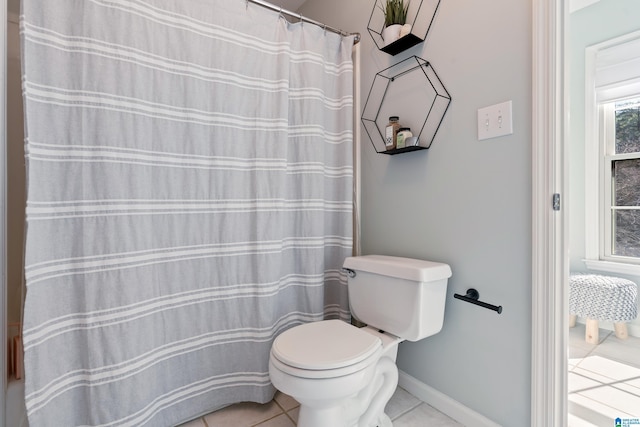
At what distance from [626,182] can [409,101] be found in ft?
6.17

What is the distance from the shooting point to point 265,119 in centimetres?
150

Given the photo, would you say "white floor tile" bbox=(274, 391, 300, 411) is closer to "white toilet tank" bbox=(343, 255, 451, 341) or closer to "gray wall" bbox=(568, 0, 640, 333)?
"white toilet tank" bbox=(343, 255, 451, 341)

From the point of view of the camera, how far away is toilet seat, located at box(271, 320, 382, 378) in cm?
100

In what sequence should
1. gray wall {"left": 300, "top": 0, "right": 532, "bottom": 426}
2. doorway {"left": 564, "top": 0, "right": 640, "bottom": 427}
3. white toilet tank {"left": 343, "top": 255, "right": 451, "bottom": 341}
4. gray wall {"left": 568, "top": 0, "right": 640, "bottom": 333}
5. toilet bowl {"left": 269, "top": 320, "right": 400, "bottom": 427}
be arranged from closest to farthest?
toilet bowl {"left": 269, "top": 320, "right": 400, "bottom": 427}
gray wall {"left": 300, "top": 0, "right": 532, "bottom": 426}
white toilet tank {"left": 343, "top": 255, "right": 451, "bottom": 341}
doorway {"left": 564, "top": 0, "right": 640, "bottom": 427}
gray wall {"left": 568, "top": 0, "right": 640, "bottom": 333}

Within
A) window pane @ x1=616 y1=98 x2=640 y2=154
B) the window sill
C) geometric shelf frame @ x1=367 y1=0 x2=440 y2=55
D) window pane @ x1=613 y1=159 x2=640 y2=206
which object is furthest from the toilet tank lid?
window pane @ x1=616 y1=98 x2=640 y2=154

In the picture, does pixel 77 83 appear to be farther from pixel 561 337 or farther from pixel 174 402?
pixel 561 337

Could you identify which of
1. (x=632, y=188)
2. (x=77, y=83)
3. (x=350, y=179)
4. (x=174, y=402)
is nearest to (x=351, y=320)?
(x=350, y=179)

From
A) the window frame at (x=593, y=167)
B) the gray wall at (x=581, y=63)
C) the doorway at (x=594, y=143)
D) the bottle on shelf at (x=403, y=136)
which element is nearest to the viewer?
the bottle on shelf at (x=403, y=136)

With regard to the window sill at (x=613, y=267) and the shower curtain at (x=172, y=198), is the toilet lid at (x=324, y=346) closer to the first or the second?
the shower curtain at (x=172, y=198)

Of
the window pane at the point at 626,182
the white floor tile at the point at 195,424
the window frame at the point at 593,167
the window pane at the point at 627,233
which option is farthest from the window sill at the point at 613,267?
the white floor tile at the point at 195,424

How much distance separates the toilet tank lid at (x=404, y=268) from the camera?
1246mm

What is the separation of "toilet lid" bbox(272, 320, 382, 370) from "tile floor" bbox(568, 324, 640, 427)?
102 centimetres

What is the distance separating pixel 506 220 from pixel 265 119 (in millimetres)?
1132

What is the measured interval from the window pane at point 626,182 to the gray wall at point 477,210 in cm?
176
